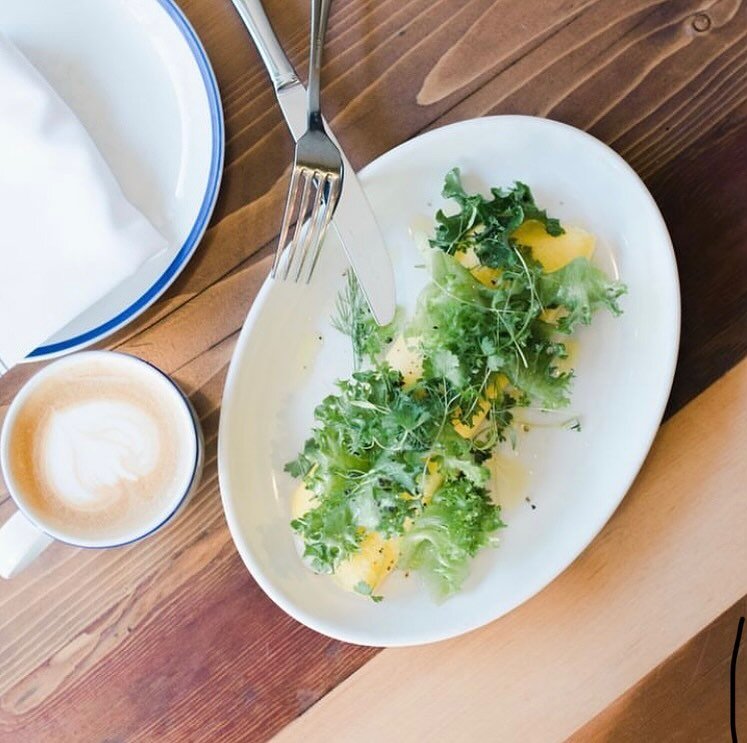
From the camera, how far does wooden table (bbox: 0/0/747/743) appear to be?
0.92 metres

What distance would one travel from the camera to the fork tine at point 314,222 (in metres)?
0.86

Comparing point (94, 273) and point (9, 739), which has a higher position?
point (94, 273)

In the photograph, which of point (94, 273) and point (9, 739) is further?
point (9, 739)

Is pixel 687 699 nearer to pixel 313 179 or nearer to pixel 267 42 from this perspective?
pixel 313 179

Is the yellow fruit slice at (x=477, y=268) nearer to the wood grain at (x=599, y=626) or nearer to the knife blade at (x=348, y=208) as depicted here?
the knife blade at (x=348, y=208)

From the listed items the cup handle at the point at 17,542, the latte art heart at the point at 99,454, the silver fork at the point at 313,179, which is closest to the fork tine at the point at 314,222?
the silver fork at the point at 313,179

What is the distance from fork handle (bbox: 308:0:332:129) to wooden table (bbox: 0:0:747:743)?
0.12 ft

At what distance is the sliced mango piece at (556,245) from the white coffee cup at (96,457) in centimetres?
40

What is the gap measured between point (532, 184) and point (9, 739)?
0.89 meters

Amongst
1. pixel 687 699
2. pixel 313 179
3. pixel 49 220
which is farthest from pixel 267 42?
pixel 687 699

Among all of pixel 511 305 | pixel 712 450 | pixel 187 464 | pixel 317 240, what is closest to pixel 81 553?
pixel 187 464

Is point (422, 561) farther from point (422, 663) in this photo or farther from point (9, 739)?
point (9, 739)

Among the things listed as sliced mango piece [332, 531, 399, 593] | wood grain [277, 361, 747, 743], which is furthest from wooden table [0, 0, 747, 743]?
sliced mango piece [332, 531, 399, 593]

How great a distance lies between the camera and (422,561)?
911 millimetres
